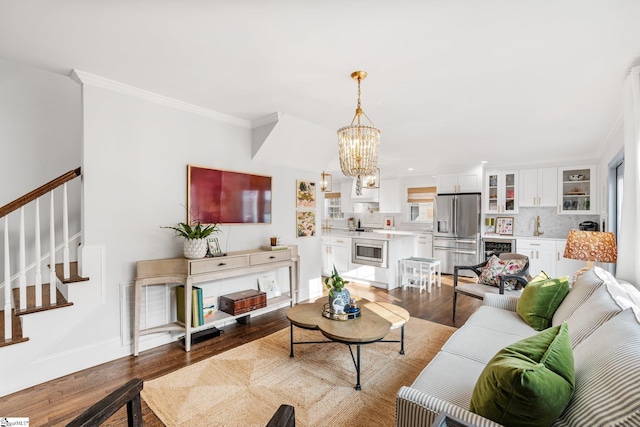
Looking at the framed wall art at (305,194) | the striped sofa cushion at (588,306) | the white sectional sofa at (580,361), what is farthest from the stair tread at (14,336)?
the striped sofa cushion at (588,306)

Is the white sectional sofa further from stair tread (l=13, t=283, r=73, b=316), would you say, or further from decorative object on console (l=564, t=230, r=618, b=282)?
stair tread (l=13, t=283, r=73, b=316)

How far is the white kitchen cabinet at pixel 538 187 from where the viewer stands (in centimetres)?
556

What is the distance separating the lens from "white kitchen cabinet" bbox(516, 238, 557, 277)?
213 inches

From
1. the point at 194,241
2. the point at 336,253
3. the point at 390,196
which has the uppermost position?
the point at 390,196

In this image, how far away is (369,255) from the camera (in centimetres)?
528

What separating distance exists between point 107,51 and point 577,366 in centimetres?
323

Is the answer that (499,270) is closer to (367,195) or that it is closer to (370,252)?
(370,252)

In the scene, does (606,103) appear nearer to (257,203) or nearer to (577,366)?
(577,366)

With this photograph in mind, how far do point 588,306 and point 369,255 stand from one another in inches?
142

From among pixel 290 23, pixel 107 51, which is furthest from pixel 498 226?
pixel 107 51

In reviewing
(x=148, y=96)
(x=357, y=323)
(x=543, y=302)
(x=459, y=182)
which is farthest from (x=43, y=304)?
(x=459, y=182)

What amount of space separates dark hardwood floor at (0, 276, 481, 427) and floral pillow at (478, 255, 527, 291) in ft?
2.01

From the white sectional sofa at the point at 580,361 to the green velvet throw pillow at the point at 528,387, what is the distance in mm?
46

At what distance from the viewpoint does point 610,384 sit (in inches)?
37.7
